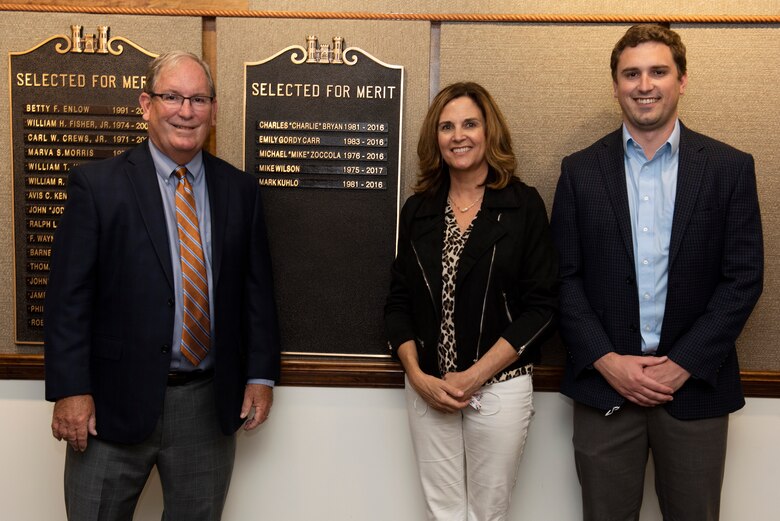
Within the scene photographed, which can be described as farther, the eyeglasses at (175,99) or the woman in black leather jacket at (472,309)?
the woman in black leather jacket at (472,309)

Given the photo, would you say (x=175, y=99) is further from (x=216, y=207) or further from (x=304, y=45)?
(x=304, y=45)

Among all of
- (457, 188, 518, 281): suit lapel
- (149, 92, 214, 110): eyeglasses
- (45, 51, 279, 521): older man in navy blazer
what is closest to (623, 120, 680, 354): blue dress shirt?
(457, 188, 518, 281): suit lapel

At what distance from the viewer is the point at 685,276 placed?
219 cm

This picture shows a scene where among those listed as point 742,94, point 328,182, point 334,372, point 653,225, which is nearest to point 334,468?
point 334,372

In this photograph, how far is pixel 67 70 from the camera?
8.61 ft

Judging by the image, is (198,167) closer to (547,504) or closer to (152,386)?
(152,386)

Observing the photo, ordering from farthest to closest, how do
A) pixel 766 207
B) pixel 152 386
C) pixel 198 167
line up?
pixel 766 207 → pixel 198 167 → pixel 152 386

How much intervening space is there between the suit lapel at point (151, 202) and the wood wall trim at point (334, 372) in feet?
2.49

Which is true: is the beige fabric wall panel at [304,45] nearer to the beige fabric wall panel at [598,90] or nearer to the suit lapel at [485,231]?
the beige fabric wall panel at [598,90]

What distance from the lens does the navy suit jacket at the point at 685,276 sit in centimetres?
Result: 217

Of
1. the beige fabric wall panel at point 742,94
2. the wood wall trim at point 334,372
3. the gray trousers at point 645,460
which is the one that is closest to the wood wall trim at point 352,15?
the beige fabric wall panel at point 742,94

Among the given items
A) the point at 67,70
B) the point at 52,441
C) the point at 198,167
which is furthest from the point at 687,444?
the point at 67,70

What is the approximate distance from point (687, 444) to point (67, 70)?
2521mm

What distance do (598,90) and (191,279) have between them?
162cm
